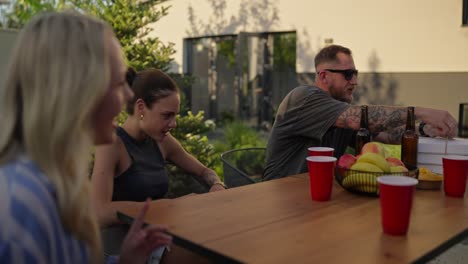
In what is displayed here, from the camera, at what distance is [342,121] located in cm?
273

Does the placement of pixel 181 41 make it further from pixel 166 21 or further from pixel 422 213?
pixel 422 213

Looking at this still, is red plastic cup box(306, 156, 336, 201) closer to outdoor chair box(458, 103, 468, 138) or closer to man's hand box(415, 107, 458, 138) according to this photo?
man's hand box(415, 107, 458, 138)

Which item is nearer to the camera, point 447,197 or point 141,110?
point 447,197

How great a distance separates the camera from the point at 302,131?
2.90 meters

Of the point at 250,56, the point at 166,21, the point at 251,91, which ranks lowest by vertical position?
the point at 251,91

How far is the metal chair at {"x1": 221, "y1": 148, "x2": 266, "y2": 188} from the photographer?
2.84m

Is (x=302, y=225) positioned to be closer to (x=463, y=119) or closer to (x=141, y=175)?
(x=141, y=175)

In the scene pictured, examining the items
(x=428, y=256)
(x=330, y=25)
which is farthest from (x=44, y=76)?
(x=330, y=25)

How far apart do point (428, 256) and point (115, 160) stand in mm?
1352

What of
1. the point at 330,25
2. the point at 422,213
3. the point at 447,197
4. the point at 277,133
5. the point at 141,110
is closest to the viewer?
the point at 422,213

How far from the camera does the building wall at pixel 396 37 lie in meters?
7.18

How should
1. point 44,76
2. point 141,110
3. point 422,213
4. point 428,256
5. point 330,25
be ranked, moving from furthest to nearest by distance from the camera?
point 330,25 < point 141,110 < point 422,213 < point 428,256 < point 44,76

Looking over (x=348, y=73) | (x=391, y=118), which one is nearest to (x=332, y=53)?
(x=348, y=73)

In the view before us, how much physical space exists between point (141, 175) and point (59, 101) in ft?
4.29
